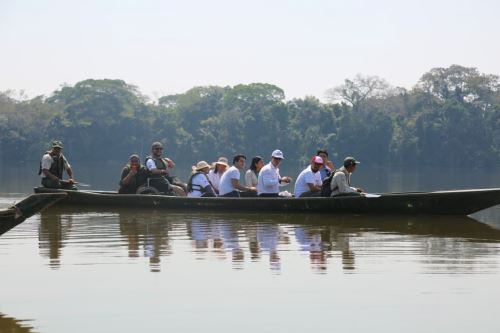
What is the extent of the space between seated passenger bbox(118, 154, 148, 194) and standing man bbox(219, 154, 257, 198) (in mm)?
1423

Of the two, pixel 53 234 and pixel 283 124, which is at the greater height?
pixel 283 124

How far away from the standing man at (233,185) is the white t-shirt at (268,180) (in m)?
0.25

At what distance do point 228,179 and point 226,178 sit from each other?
38mm

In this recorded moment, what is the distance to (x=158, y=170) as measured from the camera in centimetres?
1614

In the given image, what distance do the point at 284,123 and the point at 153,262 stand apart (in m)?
69.7

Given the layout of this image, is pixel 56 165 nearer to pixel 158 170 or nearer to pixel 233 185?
pixel 158 170

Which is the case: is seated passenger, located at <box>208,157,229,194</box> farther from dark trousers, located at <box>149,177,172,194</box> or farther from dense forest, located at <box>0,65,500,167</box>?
dense forest, located at <box>0,65,500,167</box>

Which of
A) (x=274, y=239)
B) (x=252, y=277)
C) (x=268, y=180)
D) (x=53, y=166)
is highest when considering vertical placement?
(x=53, y=166)

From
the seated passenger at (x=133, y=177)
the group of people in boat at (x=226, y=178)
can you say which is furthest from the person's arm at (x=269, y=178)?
the seated passenger at (x=133, y=177)

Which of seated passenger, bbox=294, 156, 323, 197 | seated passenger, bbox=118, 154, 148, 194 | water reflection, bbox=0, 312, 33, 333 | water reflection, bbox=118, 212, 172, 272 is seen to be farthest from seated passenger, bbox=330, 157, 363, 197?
water reflection, bbox=0, 312, 33, 333

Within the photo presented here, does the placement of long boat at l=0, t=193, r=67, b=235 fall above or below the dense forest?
below

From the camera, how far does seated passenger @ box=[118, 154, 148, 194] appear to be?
16188mm

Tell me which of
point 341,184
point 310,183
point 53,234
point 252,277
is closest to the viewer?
point 252,277

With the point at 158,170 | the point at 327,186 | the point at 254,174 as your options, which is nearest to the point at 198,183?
the point at 158,170
